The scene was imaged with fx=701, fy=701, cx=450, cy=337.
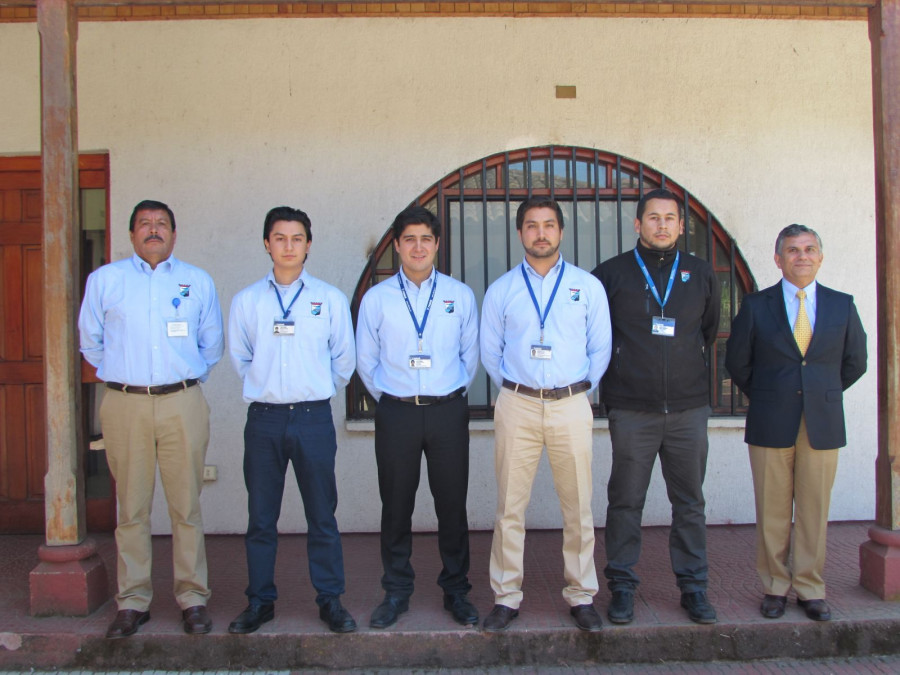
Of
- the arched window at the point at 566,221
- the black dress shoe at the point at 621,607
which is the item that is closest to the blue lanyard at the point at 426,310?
the arched window at the point at 566,221

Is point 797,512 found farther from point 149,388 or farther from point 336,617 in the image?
point 149,388

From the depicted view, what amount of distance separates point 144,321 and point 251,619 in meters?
1.56

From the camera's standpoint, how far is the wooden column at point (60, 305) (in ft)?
12.1

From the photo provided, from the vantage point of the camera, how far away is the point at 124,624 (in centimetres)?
339

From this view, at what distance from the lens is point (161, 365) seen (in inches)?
137

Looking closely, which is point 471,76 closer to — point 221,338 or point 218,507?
point 221,338

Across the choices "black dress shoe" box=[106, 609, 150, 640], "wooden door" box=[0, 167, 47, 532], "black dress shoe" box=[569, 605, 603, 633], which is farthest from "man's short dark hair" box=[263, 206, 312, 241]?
"wooden door" box=[0, 167, 47, 532]

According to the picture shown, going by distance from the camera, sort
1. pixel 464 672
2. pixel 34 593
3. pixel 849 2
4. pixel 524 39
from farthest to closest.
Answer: pixel 524 39 → pixel 849 2 → pixel 34 593 → pixel 464 672

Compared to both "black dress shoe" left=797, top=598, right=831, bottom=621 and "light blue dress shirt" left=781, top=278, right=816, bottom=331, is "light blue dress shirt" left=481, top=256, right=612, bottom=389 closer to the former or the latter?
"light blue dress shirt" left=781, top=278, right=816, bottom=331

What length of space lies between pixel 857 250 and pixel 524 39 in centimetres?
285

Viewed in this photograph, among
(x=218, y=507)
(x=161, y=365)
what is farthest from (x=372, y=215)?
(x=218, y=507)

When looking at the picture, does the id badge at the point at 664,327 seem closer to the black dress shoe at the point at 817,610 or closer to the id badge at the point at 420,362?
the id badge at the point at 420,362

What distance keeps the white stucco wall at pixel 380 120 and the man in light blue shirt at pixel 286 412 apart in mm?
1466

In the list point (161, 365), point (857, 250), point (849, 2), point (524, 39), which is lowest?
point (161, 365)
